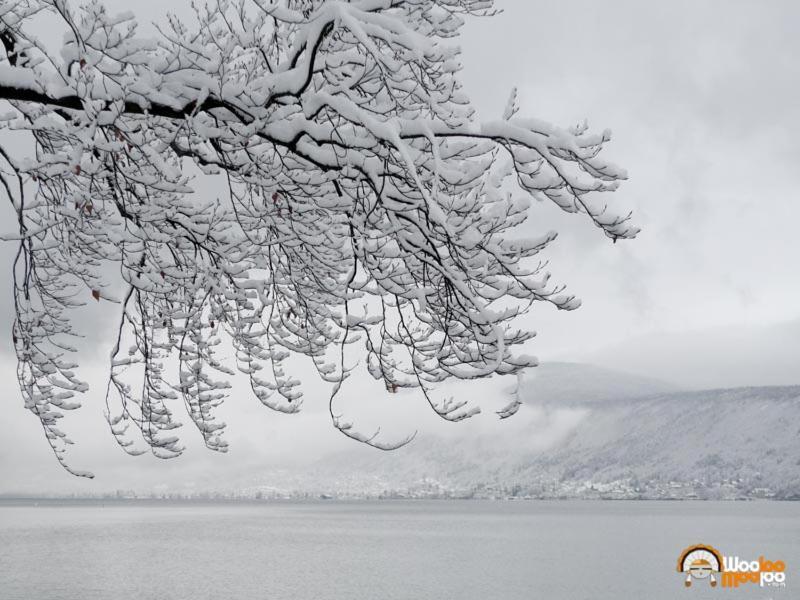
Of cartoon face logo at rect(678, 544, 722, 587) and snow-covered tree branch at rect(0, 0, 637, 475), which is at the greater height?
snow-covered tree branch at rect(0, 0, 637, 475)

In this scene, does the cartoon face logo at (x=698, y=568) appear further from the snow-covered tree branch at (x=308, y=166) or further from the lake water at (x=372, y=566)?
the snow-covered tree branch at (x=308, y=166)

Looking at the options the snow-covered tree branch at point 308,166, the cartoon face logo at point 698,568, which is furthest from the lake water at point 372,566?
the snow-covered tree branch at point 308,166

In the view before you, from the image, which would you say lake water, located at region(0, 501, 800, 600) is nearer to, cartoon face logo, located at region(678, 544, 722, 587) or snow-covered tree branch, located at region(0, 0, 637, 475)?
cartoon face logo, located at region(678, 544, 722, 587)

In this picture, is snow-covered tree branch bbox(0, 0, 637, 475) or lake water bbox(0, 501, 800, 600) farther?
lake water bbox(0, 501, 800, 600)

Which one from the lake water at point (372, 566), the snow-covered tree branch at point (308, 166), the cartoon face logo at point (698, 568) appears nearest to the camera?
the snow-covered tree branch at point (308, 166)

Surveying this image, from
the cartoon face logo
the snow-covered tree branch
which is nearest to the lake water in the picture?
the cartoon face logo

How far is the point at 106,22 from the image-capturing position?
18.1 feet

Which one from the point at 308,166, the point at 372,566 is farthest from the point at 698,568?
the point at 308,166

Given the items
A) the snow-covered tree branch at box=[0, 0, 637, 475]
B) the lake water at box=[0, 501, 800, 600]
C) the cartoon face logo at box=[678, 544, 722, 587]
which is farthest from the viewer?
the cartoon face logo at box=[678, 544, 722, 587]

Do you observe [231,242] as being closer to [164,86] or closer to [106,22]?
[164,86]

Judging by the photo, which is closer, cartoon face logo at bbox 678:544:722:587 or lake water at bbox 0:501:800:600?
lake water at bbox 0:501:800:600

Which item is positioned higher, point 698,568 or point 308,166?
point 308,166

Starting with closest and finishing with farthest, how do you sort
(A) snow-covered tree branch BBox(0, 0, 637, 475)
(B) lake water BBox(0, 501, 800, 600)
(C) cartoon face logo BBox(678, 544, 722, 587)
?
1. (A) snow-covered tree branch BBox(0, 0, 637, 475)
2. (B) lake water BBox(0, 501, 800, 600)
3. (C) cartoon face logo BBox(678, 544, 722, 587)

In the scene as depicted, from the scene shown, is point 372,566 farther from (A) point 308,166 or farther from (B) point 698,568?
→ (A) point 308,166
